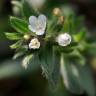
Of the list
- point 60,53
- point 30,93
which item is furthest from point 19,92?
point 60,53

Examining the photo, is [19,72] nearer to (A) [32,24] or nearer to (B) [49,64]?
(B) [49,64]

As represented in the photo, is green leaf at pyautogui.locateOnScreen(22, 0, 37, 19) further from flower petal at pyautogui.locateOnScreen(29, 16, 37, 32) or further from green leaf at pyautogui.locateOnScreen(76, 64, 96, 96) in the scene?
green leaf at pyautogui.locateOnScreen(76, 64, 96, 96)

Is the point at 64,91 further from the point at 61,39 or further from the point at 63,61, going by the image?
the point at 61,39

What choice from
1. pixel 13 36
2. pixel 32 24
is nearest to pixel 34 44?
pixel 32 24

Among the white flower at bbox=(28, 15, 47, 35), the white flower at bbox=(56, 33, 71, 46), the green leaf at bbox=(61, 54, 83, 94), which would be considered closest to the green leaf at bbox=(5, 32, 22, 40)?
the white flower at bbox=(28, 15, 47, 35)

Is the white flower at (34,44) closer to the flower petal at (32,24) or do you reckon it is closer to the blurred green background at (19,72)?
the flower petal at (32,24)

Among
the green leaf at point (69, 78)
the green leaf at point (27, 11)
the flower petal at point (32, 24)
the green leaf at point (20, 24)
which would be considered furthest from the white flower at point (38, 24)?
the green leaf at point (69, 78)
